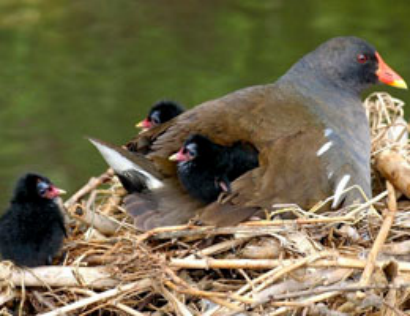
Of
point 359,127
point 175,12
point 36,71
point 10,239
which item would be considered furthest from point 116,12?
point 10,239

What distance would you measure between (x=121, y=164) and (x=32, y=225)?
0.40 m

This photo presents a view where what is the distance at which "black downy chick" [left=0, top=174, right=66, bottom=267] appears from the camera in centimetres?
441

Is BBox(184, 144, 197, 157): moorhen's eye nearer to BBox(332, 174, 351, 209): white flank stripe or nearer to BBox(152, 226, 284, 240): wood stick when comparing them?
BBox(152, 226, 284, 240): wood stick

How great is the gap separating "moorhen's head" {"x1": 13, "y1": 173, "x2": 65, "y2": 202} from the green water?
2223 mm

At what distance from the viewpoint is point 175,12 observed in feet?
32.0

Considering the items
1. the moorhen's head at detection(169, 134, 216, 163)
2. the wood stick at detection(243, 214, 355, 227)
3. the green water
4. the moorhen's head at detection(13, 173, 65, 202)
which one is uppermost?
the moorhen's head at detection(169, 134, 216, 163)

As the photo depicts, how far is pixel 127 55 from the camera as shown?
29.6 ft

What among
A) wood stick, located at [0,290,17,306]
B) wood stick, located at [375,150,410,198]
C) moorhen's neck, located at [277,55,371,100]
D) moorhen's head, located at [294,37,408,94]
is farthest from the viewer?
moorhen's head, located at [294,37,408,94]

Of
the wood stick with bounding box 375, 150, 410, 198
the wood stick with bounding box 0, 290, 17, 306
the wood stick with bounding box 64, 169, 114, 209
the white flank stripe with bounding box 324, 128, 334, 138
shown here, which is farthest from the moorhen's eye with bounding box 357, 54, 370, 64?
the wood stick with bounding box 0, 290, 17, 306

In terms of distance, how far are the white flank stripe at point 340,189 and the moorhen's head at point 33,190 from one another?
3.26 ft

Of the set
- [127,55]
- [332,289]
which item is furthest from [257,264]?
[127,55]

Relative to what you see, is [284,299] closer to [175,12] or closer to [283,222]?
[283,222]

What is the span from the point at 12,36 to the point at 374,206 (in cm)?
460

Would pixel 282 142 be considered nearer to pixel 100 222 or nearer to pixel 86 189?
pixel 100 222
